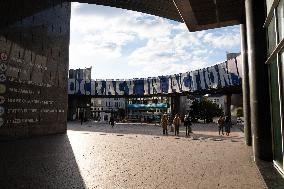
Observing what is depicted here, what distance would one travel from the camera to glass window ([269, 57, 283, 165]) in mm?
8430

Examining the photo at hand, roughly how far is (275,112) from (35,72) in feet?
50.8

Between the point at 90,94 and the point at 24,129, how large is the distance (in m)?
33.9

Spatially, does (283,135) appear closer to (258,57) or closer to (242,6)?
(258,57)

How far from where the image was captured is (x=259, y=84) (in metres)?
9.91

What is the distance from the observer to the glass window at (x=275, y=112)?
27.7 ft

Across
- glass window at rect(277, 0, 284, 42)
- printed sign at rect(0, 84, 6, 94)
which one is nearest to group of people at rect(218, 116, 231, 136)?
printed sign at rect(0, 84, 6, 94)

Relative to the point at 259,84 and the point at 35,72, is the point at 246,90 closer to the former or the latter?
the point at 259,84

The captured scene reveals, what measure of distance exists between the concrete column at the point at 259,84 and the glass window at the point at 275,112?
0.37 meters

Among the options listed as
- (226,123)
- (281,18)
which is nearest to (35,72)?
(226,123)

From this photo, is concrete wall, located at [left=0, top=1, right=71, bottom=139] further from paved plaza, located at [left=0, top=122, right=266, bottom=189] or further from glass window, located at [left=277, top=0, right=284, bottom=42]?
glass window, located at [left=277, top=0, right=284, bottom=42]

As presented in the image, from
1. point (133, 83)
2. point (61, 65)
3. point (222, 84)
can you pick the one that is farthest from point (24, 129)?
point (133, 83)

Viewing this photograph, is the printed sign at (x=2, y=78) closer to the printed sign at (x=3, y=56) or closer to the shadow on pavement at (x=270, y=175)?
the printed sign at (x=3, y=56)

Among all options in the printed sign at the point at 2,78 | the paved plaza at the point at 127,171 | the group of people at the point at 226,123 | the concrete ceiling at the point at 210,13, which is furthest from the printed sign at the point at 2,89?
the group of people at the point at 226,123

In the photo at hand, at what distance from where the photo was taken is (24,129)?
17656mm
